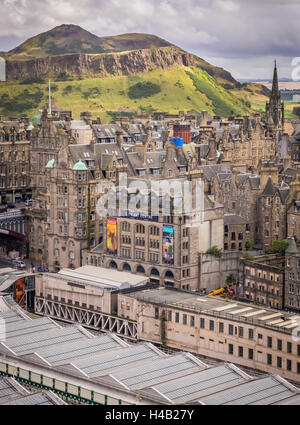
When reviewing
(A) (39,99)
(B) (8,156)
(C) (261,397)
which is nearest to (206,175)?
(B) (8,156)

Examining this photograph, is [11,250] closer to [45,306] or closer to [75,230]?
[75,230]

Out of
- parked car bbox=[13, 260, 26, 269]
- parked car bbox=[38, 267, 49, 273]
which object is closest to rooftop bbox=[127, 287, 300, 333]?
parked car bbox=[38, 267, 49, 273]

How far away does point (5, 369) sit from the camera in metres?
68.1

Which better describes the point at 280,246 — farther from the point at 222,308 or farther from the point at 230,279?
the point at 222,308

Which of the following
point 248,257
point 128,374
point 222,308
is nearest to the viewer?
point 128,374

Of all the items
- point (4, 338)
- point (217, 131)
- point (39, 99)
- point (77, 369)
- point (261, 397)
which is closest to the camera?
point (261, 397)

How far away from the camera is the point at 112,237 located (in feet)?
330

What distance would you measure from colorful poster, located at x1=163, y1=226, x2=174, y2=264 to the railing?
102 ft

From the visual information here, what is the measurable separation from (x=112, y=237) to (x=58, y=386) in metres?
37.4

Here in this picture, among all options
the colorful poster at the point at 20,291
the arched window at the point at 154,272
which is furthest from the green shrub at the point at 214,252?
the colorful poster at the point at 20,291

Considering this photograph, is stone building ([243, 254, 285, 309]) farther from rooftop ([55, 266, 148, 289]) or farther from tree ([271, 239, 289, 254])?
rooftop ([55, 266, 148, 289])

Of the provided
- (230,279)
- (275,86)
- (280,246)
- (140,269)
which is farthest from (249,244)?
(275,86)

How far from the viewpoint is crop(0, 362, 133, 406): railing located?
6203cm

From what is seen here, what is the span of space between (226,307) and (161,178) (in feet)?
109
